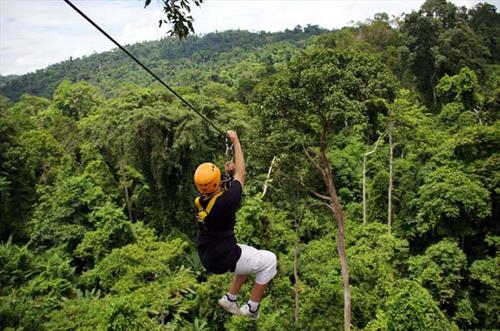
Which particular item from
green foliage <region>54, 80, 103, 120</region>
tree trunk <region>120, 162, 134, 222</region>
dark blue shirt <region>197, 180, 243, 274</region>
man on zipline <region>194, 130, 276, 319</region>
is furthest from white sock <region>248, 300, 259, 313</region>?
green foliage <region>54, 80, 103, 120</region>

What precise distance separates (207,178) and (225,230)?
0.42 m

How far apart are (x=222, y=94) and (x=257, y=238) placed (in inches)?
934

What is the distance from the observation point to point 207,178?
257 cm

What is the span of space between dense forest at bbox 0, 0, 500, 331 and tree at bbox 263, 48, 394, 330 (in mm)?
32

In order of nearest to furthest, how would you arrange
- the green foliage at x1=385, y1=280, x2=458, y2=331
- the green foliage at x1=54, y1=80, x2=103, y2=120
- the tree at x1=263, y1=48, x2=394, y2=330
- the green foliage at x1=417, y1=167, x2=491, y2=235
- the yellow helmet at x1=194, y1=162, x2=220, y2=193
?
the yellow helmet at x1=194, y1=162, x2=220, y2=193
the tree at x1=263, y1=48, x2=394, y2=330
the green foliage at x1=385, y1=280, x2=458, y2=331
the green foliage at x1=417, y1=167, x2=491, y2=235
the green foliage at x1=54, y1=80, x2=103, y2=120

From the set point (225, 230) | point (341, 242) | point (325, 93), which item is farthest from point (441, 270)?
point (225, 230)

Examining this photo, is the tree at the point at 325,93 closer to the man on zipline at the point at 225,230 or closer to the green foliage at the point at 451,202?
the green foliage at the point at 451,202

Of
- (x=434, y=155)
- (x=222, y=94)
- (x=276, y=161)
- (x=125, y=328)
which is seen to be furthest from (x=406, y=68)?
(x=125, y=328)

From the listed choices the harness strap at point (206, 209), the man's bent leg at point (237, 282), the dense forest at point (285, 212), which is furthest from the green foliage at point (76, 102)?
the harness strap at point (206, 209)

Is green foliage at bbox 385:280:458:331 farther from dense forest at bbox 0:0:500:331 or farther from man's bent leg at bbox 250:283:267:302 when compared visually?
man's bent leg at bbox 250:283:267:302

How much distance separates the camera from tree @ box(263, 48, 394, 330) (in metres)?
8.53

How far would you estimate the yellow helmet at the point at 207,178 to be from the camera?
8.42 feet

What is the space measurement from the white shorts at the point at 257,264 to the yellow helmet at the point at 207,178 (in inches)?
24.1

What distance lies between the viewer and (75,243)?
14719 millimetres
